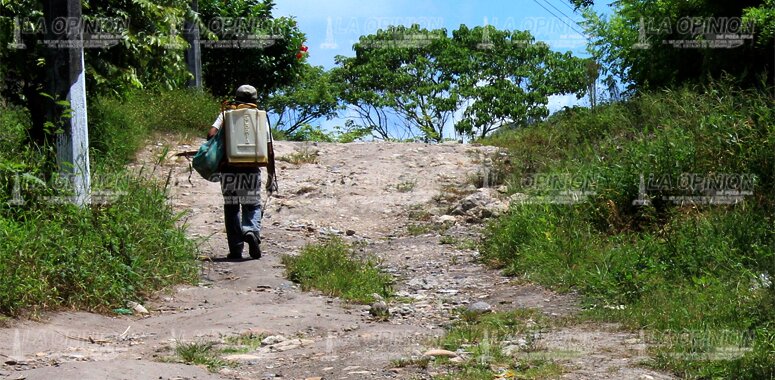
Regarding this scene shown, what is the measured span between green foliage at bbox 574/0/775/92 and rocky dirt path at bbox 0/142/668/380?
354 cm

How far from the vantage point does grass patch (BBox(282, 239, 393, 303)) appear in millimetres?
8516

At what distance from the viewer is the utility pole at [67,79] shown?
355 inches

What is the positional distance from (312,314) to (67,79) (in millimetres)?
3718

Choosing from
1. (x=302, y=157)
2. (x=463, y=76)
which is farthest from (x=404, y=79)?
(x=302, y=157)

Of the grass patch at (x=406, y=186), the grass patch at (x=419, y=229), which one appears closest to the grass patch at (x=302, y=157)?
the grass patch at (x=406, y=186)

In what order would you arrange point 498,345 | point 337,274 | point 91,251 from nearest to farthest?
point 498,345 → point 91,251 → point 337,274

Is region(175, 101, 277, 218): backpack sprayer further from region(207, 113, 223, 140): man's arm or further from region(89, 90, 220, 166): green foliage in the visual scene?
region(89, 90, 220, 166): green foliage

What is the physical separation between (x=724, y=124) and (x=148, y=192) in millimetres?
5957

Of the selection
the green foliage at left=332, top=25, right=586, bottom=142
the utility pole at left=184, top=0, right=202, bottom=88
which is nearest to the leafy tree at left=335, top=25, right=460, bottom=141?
the green foliage at left=332, top=25, right=586, bottom=142

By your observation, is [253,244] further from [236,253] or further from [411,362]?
[411,362]

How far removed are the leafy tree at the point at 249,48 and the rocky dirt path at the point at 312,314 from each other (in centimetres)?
699

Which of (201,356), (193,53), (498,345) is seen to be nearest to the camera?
(201,356)

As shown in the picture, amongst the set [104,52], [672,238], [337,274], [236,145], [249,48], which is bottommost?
[337,274]

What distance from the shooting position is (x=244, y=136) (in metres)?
9.88
